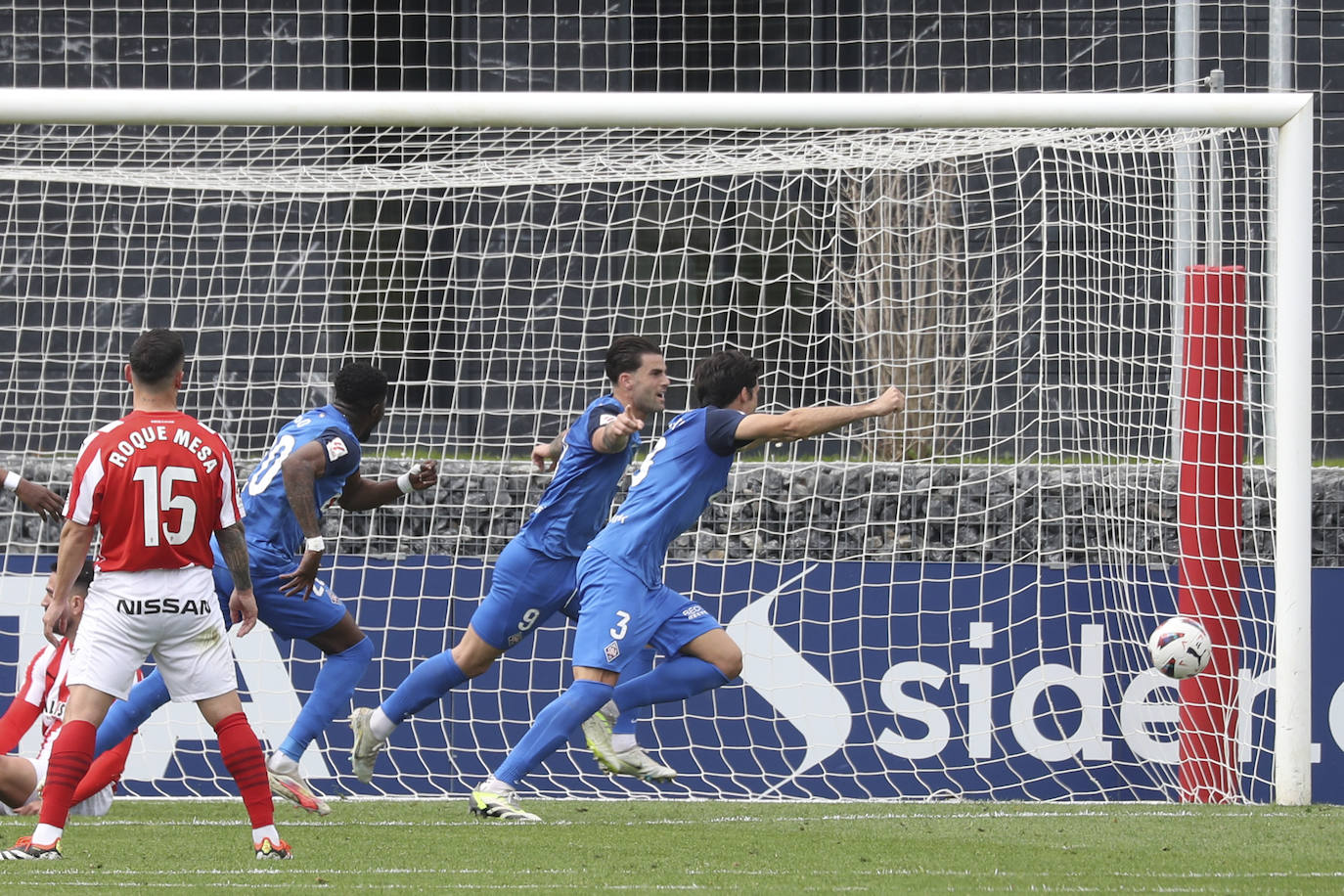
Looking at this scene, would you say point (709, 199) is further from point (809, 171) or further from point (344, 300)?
point (344, 300)

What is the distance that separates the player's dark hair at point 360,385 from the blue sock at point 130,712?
1341 millimetres

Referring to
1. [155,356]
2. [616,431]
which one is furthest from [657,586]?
[155,356]

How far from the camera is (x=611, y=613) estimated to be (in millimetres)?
6453

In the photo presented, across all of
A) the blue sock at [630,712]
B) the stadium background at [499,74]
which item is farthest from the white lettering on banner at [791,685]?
the stadium background at [499,74]

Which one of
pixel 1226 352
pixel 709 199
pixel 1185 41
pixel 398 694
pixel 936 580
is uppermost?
pixel 1185 41

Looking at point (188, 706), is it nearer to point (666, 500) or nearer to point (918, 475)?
point (666, 500)

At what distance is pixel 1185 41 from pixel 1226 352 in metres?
2.37

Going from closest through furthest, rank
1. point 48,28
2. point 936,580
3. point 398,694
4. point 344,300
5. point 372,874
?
point 372,874 → point 398,694 → point 936,580 → point 344,300 → point 48,28

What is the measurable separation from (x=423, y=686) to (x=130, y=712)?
1167 mm

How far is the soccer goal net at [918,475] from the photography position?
23.7 feet

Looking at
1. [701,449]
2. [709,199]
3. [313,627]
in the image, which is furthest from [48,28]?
[701,449]

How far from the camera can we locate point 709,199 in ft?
32.1

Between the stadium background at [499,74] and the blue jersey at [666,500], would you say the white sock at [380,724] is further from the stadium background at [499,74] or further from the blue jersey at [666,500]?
the stadium background at [499,74]

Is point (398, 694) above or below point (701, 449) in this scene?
below
